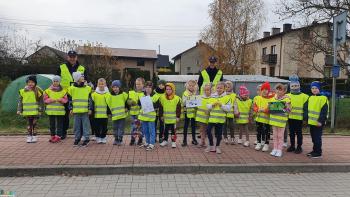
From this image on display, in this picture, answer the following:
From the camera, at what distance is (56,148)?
740 cm

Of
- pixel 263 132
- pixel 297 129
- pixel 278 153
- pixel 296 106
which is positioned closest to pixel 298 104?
pixel 296 106

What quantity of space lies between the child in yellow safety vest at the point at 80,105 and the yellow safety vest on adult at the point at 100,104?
0.14m

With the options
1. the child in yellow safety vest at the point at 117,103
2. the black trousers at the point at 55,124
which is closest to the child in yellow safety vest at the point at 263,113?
the child in yellow safety vest at the point at 117,103

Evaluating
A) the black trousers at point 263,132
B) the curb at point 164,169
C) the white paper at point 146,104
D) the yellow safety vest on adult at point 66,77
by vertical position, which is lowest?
the curb at point 164,169

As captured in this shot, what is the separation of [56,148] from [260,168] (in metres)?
4.49

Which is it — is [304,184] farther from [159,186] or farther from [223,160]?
[159,186]

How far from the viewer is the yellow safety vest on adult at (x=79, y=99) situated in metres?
7.57

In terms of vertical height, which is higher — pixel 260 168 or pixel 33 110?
pixel 33 110

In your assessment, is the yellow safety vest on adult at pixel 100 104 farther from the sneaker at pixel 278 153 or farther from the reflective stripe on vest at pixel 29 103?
the sneaker at pixel 278 153

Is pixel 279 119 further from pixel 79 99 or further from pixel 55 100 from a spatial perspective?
pixel 55 100

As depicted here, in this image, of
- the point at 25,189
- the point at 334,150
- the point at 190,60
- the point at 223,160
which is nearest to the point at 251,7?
the point at 334,150

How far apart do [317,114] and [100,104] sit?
16.0 ft

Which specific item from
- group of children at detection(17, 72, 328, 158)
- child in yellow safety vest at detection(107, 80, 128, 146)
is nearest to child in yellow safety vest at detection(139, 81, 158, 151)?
group of children at detection(17, 72, 328, 158)

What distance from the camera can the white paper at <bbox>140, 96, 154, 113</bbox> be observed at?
7414mm
